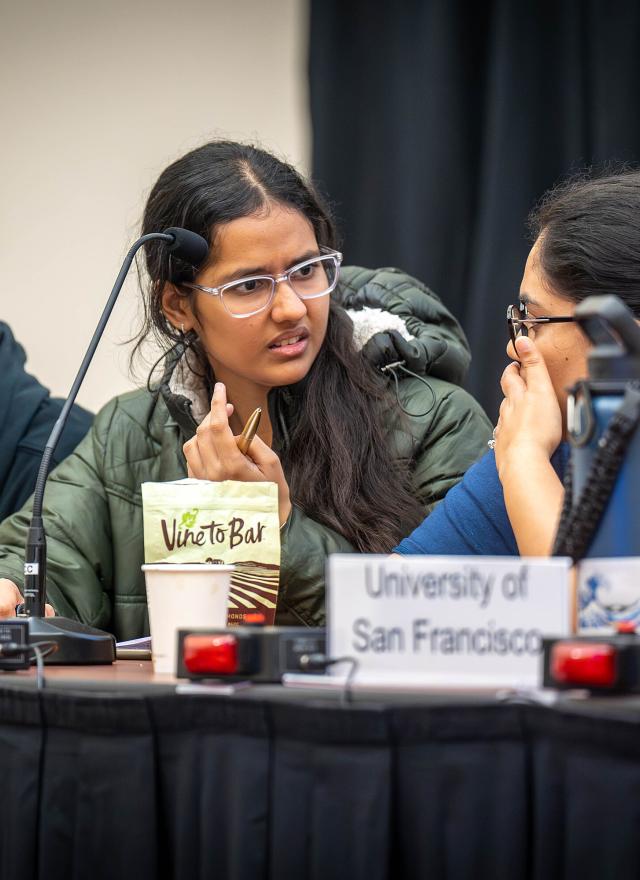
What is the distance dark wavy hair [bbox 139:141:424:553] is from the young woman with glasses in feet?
0.69

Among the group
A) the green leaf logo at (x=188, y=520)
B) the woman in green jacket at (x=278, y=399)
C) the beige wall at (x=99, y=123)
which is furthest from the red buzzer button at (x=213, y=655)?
the beige wall at (x=99, y=123)

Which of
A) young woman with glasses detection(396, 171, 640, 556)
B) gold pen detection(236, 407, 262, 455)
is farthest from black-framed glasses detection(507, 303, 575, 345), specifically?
gold pen detection(236, 407, 262, 455)

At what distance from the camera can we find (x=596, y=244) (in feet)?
4.74

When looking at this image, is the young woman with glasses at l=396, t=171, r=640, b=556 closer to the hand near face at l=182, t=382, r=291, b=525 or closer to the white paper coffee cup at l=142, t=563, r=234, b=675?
the hand near face at l=182, t=382, r=291, b=525

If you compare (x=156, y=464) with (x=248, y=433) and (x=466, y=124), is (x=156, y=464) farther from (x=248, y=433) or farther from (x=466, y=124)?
(x=466, y=124)

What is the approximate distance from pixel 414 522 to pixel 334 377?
28 centimetres

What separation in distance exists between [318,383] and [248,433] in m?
0.40

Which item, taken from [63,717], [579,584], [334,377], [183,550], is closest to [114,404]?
[334,377]

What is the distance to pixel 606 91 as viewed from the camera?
238 cm

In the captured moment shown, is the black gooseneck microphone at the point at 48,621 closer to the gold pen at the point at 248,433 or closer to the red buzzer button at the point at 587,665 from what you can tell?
the gold pen at the point at 248,433

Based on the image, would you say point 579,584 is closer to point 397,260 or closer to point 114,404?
point 114,404

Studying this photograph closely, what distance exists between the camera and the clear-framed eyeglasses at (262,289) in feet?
5.83

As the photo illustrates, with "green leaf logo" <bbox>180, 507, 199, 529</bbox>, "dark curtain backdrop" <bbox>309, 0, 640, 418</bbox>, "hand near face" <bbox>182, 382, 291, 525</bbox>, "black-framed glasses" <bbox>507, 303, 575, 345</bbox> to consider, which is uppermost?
"dark curtain backdrop" <bbox>309, 0, 640, 418</bbox>

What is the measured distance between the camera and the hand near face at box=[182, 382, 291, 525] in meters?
1.57
